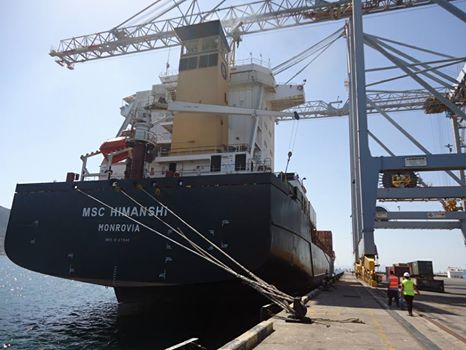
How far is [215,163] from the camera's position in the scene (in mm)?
13359

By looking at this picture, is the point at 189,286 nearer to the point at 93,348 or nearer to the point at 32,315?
the point at 93,348

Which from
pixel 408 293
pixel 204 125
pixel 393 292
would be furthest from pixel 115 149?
pixel 408 293

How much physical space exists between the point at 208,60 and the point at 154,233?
348 inches

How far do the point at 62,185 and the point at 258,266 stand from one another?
24.9 feet

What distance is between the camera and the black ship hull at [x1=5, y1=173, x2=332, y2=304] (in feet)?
33.9

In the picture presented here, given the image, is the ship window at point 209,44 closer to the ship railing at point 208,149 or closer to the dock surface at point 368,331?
the ship railing at point 208,149

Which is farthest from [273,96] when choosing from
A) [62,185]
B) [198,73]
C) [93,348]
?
[93,348]

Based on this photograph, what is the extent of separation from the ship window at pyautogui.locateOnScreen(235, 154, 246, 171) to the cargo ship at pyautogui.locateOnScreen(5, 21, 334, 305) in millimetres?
38

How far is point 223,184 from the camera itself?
10945 millimetres

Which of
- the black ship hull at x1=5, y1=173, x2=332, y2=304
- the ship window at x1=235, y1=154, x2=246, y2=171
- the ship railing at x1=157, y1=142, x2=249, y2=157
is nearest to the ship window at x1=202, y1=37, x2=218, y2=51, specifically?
the ship railing at x1=157, y1=142, x2=249, y2=157

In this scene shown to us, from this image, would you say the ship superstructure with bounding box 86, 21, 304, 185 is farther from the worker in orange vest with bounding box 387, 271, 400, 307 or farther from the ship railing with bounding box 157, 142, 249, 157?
the worker in orange vest with bounding box 387, 271, 400, 307

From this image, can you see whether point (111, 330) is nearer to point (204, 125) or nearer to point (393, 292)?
point (204, 125)

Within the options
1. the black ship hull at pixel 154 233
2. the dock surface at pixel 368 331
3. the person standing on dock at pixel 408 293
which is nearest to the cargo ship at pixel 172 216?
the black ship hull at pixel 154 233

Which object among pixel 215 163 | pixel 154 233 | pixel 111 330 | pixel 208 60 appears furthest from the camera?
pixel 208 60
